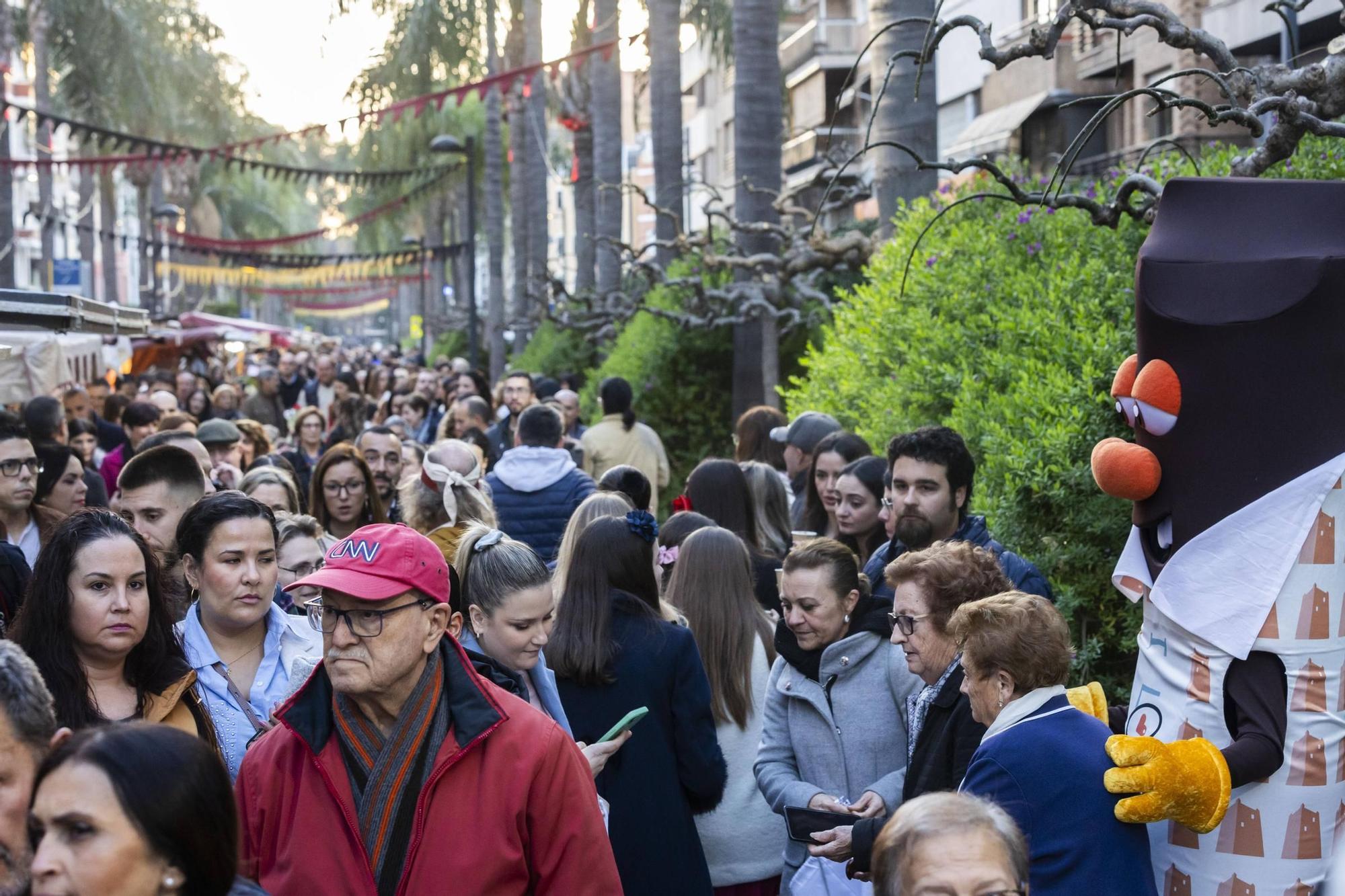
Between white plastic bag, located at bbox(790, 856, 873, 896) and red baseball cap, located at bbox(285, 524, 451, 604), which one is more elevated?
red baseball cap, located at bbox(285, 524, 451, 604)

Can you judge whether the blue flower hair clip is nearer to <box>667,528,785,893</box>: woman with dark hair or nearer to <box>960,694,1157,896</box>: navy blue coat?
<box>667,528,785,893</box>: woman with dark hair

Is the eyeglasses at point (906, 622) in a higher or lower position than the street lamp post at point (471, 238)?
lower

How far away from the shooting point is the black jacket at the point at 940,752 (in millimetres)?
4266

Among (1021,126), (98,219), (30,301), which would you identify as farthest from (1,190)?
(98,219)

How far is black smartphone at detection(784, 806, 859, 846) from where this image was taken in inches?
181

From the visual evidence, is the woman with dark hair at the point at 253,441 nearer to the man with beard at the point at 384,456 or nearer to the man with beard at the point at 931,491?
the man with beard at the point at 384,456

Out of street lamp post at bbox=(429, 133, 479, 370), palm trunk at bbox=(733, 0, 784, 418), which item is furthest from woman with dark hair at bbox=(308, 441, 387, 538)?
street lamp post at bbox=(429, 133, 479, 370)

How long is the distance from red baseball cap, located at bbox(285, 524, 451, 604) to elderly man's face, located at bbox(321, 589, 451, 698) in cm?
3

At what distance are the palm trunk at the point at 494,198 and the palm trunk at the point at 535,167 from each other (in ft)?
3.52

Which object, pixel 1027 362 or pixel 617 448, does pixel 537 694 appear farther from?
pixel 617 448

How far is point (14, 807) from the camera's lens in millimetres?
2934

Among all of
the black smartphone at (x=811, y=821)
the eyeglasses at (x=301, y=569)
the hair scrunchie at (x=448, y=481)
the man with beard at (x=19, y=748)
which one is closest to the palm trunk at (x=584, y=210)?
the hair scrunchie at (x=448, y=481)

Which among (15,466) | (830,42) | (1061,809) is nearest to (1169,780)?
(1061,809)

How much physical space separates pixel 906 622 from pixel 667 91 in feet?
53.7
